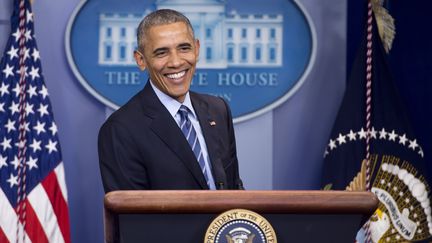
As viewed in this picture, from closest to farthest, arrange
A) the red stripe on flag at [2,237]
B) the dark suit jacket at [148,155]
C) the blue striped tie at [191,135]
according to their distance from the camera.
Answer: the dark suit jacket at [148,155], the blue striped tie at [191,135], the red stripe on flag at [2,237]

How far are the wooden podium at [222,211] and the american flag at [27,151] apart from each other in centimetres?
170

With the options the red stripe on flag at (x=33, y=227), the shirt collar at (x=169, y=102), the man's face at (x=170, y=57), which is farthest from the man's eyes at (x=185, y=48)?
the red stripe on flag at (x=33, y=227)

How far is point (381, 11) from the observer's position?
345 cm

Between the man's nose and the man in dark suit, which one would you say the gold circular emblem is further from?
the man's nose

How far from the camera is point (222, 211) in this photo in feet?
5.25

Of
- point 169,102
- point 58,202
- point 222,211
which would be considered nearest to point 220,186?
point 169,102

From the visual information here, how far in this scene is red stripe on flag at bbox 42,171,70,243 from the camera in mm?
3305

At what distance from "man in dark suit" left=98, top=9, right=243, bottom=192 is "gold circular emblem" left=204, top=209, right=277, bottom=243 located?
1.55 ft

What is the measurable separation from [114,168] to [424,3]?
1997 mm

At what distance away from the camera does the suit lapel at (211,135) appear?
2145 mm

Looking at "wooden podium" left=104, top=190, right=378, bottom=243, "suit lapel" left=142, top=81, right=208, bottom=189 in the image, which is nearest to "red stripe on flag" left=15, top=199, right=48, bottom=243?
"suit lapel" left=142, top=81, right=208, bottom=189

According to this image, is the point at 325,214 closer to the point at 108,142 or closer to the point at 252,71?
the point at 108,142

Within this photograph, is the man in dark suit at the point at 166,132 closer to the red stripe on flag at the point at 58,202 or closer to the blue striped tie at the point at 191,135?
the blue striped tie at the point at 191,135

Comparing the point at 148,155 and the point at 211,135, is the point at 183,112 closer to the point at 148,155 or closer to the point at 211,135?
the point at 211,135
